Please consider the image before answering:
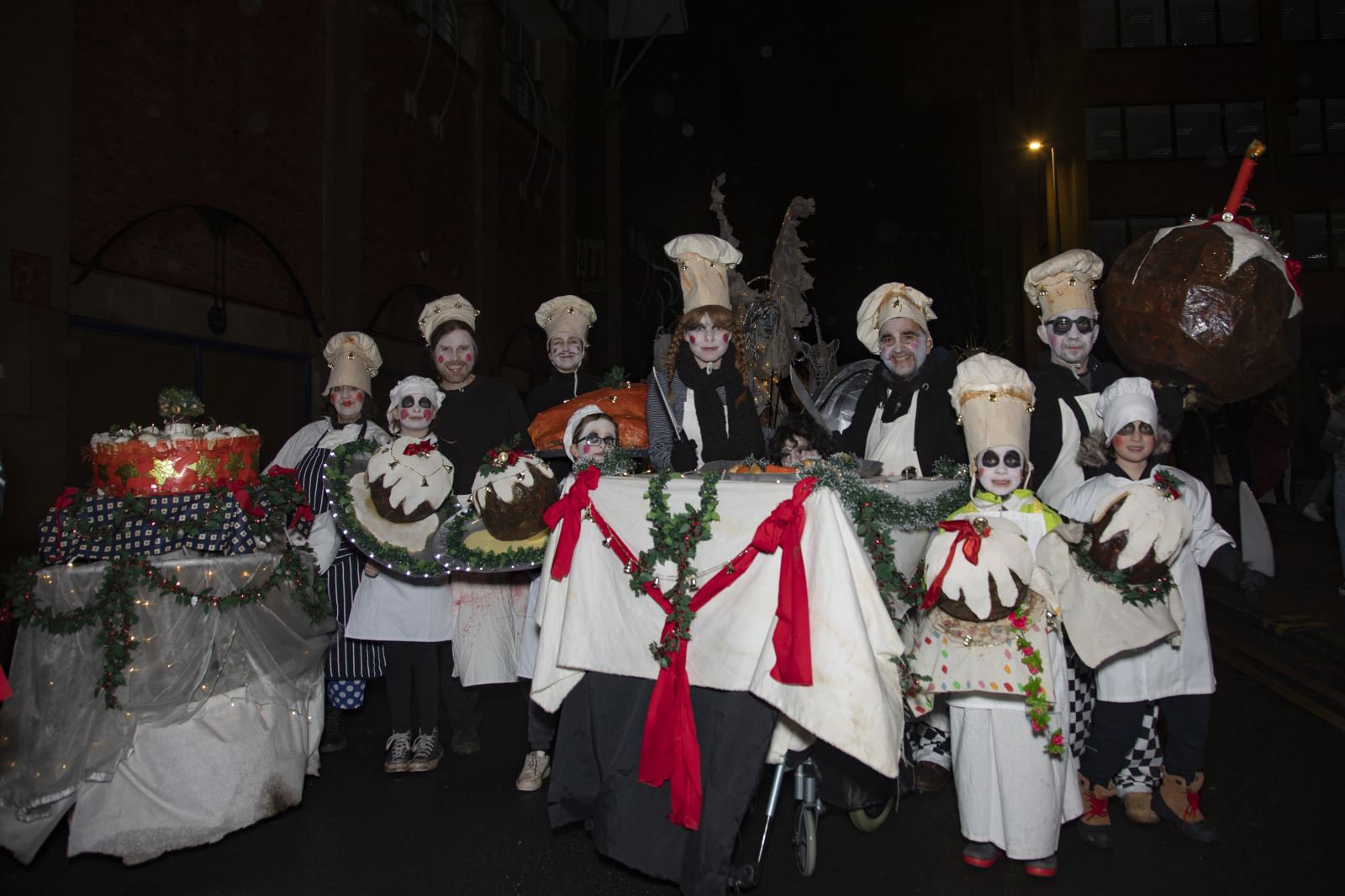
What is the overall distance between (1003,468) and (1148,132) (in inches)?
1015

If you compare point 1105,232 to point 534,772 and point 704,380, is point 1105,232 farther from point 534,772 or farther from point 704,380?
point 534,772

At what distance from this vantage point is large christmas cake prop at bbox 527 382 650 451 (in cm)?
469

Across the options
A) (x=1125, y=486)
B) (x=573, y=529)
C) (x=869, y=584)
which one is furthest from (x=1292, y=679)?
(x=573, y=529)

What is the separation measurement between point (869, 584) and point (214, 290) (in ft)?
29.7

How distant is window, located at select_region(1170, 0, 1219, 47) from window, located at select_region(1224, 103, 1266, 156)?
1935 millimetres

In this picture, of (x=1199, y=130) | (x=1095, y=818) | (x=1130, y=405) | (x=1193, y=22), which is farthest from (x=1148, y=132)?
(x=1095, y=818)

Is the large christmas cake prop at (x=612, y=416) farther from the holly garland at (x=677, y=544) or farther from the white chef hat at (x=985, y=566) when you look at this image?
the white chef hat at (x=985, y=566)

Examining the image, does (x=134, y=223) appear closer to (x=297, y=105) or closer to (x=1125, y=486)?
(x=297, y=105)

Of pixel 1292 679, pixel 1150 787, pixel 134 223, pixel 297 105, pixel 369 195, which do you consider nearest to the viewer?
pixel 1150 787

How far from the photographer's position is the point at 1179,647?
3910 mm

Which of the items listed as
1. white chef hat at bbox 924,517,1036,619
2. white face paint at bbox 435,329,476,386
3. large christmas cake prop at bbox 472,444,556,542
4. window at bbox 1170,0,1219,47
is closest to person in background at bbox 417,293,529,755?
white face paint at bbox 435,329,476,386

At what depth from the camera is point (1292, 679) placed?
6.44 m

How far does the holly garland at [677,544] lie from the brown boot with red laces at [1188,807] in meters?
2.35

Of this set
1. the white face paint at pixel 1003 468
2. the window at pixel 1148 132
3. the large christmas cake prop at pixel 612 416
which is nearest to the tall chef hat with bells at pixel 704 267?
the large christmas cake prop at pixel 612 416
